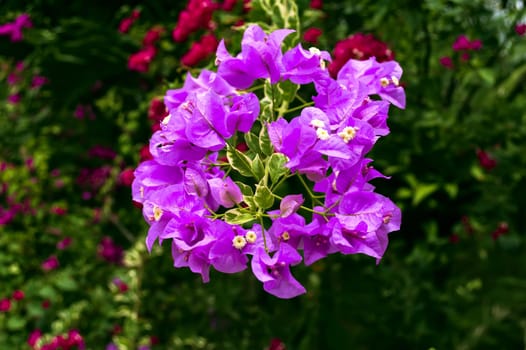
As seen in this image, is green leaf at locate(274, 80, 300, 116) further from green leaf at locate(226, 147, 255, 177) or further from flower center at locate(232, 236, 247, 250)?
flower center at locate(232, 236, 247, 250)

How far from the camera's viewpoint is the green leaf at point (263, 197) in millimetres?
1093

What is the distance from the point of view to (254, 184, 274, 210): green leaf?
1093 mm

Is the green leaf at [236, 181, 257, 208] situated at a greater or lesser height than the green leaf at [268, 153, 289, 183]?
lesser

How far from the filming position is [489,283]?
3662 millimetres

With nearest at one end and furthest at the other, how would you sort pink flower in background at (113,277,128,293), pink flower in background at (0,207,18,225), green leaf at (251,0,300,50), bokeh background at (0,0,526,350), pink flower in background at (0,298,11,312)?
green leaf at (251,0,300,50) → bokeh background at (0,0,526,350) → pink flower in background at (113,277,128,293) → pink flower in background at (0,298,11,312) → pink flower in background at (0,207,18,225)

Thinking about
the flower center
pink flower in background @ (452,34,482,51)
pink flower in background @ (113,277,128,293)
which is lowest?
pink flower in background @ (113,277,128,293)

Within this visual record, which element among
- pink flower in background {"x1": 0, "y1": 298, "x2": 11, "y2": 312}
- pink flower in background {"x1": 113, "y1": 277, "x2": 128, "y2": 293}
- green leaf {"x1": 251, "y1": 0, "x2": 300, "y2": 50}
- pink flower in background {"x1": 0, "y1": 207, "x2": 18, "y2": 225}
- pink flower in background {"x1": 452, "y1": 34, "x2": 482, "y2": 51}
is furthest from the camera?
pink flower in background {"x1": 0, "y1": 207, "x2": 18, "y2": 225}

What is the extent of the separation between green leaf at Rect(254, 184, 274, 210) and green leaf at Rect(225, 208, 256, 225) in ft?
0.09

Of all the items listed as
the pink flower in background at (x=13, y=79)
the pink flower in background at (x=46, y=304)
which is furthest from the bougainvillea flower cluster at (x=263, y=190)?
the pink flower in background at (x=13, y=79)

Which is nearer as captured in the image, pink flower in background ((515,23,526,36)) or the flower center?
the flower center

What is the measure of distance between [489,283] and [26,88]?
119 inches

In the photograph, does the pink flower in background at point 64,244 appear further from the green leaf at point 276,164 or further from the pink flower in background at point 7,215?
the green leaf at point 276,164

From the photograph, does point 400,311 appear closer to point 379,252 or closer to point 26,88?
point 379,252

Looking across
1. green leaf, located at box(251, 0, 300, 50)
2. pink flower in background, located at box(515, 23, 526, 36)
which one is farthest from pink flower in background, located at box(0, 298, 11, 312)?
pink flower in background, located at box(515, 23, 526, 36)
